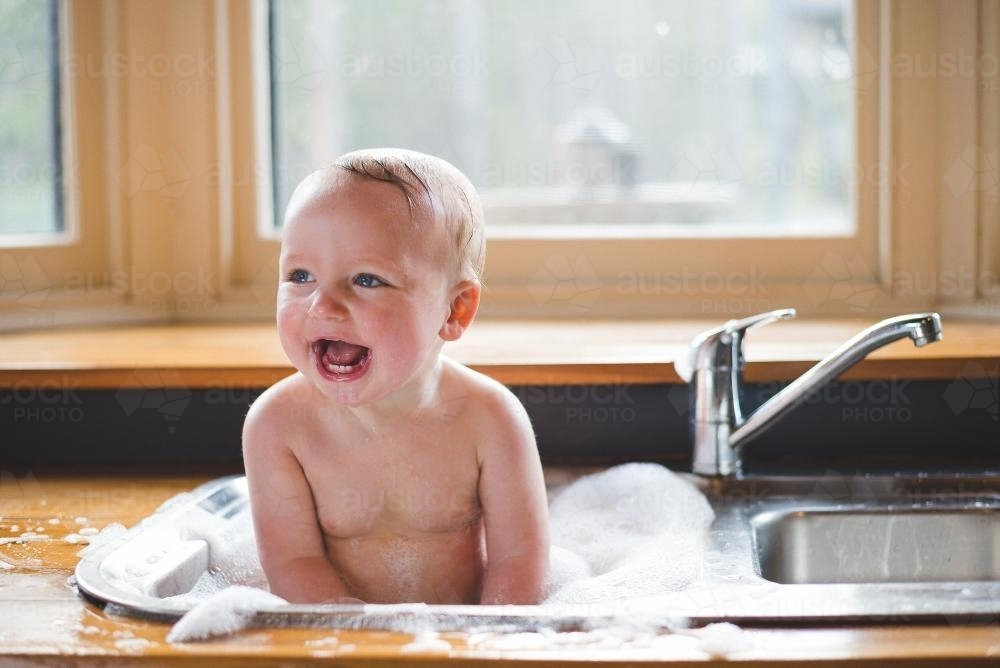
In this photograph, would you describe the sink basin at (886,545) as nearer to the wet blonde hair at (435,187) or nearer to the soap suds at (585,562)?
the soap suds at (585,562)

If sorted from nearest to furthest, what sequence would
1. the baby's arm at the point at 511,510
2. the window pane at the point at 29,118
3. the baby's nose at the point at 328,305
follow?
the baby's nose at the point at 328,305, the baby's arm at the point at 511,510, the window pane at the point at 29,118

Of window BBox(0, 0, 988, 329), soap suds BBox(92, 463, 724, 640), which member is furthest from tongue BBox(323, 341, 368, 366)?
window BBox(0, 0, 988, 329)

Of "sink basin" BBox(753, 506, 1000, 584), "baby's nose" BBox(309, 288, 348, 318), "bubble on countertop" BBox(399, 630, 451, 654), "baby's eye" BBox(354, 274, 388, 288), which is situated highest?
"baby's eye" BBox(354, 274, 388, 288)

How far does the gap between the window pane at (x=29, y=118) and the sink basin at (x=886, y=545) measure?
124 cm

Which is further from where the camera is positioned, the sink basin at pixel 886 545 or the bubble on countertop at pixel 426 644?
the sink basin at pixel 886 545

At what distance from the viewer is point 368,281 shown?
3.21ft

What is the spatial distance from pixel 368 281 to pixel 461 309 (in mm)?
112

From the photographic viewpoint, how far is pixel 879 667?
2.23 ft

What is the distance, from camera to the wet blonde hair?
38.7 inches

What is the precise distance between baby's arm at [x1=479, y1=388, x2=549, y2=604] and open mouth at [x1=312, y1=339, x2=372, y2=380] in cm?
16

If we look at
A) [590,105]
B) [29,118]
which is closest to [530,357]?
[590,105]

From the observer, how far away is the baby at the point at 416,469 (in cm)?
102

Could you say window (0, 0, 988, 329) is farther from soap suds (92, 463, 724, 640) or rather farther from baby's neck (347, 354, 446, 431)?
baby's neck (347, 354, 446, 431)

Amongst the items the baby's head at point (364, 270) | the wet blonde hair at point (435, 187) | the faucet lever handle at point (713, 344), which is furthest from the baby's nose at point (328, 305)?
the faucet lever handle at point (713, 344)
